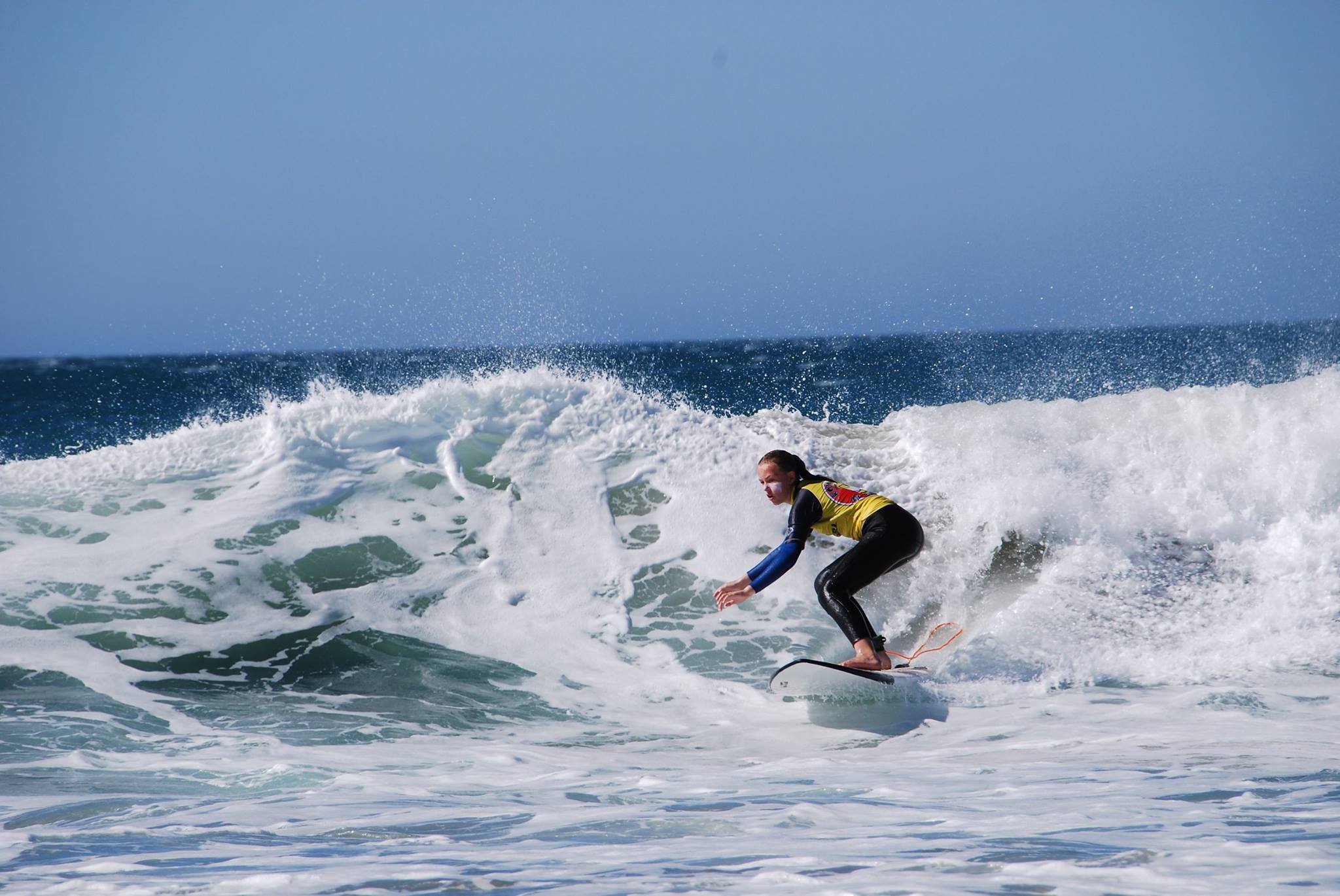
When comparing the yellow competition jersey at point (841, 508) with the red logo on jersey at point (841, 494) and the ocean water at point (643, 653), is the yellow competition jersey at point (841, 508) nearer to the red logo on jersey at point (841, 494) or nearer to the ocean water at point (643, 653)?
the red logo on jersey at point (841, 494)

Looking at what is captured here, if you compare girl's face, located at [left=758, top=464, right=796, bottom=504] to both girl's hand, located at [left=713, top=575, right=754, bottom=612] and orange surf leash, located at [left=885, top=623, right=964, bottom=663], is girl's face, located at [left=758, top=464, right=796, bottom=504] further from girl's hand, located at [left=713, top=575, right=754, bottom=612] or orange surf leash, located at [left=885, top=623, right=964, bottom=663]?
orange surf leash, located at [left=885, top=623, right=964, bottom=663]

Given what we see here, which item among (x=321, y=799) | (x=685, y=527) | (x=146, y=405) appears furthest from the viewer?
(x=146, y=405)

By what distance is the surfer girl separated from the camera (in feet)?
18.9

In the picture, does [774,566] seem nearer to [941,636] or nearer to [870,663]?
[870,663]

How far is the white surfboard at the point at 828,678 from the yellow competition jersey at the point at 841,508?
799 mm

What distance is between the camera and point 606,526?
8898mm

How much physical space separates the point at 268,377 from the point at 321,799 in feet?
150

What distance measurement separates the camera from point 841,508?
6.13 metres

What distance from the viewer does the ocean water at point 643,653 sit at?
3768 millimetres

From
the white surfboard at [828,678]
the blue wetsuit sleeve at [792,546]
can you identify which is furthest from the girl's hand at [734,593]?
the white surfboard at [828,678]

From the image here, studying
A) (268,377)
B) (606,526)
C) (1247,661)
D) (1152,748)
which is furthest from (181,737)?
(268,377)

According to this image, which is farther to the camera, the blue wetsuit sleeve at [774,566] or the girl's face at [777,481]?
the girl's face at [777,481]

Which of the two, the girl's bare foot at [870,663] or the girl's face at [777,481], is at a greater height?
the girl's face at [777,481]

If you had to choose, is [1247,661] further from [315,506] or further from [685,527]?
[315,506]
